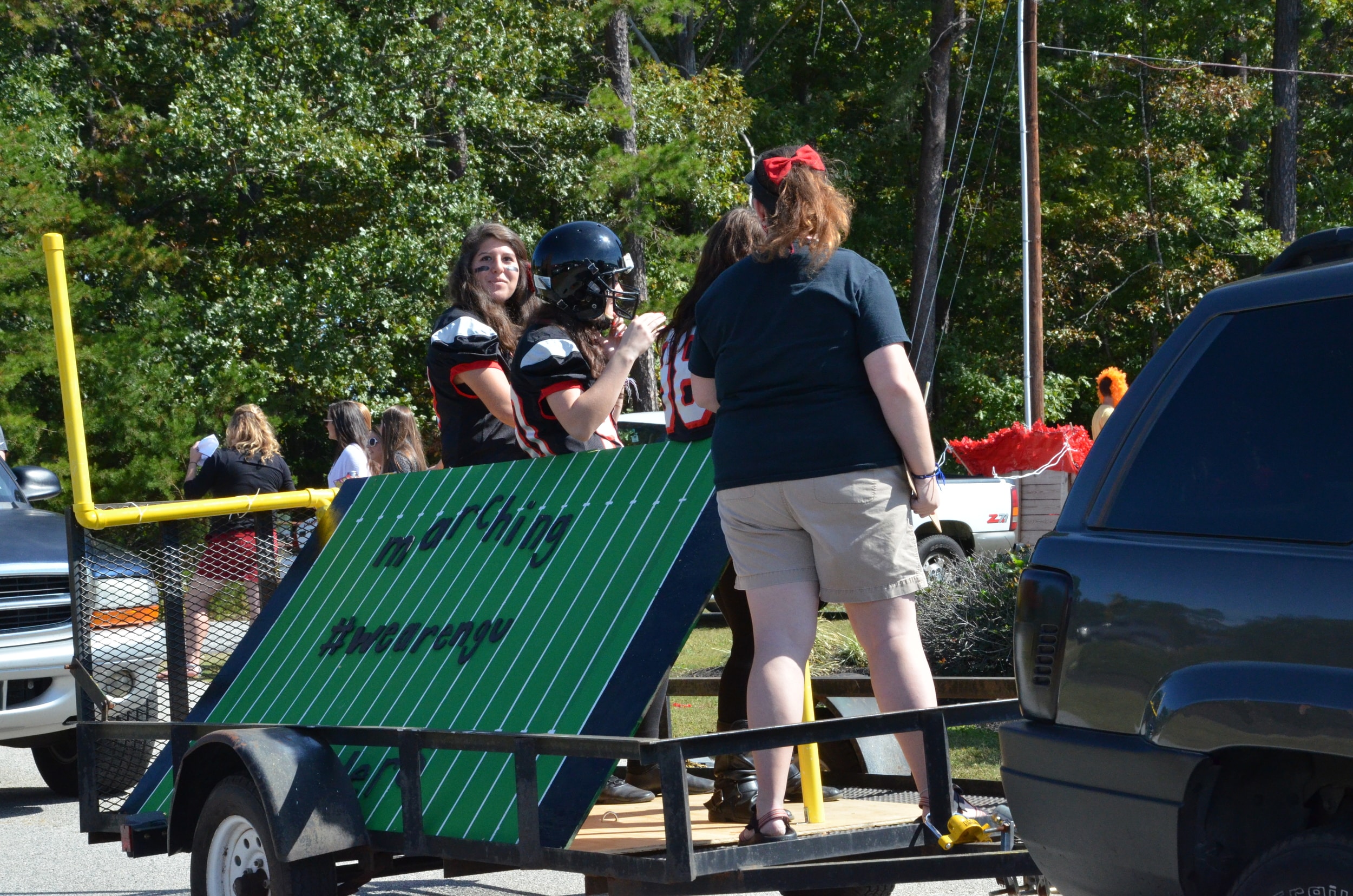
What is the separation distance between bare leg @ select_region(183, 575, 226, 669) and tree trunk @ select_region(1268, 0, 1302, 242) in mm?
30643

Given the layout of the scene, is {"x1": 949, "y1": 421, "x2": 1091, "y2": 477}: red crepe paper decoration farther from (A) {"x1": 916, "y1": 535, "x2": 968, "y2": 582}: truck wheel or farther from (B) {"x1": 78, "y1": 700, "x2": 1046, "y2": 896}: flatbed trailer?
(B) {"x1": 78, "y1": 700, "x2": 1046, "y2": 896}: flatbed trailer

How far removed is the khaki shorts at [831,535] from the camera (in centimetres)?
386

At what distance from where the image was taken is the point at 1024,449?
18203mm

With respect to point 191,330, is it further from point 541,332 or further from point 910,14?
point 541,332

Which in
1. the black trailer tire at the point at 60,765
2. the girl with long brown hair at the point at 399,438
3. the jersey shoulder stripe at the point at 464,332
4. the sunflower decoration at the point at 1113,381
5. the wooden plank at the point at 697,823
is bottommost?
the black trailer tire at the point at 60,765

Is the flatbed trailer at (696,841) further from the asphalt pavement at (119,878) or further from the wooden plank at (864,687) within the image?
the asphalt pavement at (119,878)

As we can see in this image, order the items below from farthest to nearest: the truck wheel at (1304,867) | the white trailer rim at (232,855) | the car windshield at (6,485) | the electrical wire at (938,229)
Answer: the electrical wire at (938,229) < the car windshield at (6,485) < the white trailer rim at (232,855) < the truck wheel at (1304,867)

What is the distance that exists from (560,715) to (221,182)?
72.5 ft

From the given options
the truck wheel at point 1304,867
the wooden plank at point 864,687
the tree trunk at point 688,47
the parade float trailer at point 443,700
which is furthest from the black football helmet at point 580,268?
the tree trunk at point 688,47

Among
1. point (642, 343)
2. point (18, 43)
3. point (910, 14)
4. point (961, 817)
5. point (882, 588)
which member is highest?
point (910, 14)

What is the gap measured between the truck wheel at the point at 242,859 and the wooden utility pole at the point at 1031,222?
1910 centimetres

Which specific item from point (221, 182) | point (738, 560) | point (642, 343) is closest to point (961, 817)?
point (738, 560)

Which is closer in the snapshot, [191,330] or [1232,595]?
[1232,595]

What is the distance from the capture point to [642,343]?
463 centimetres
